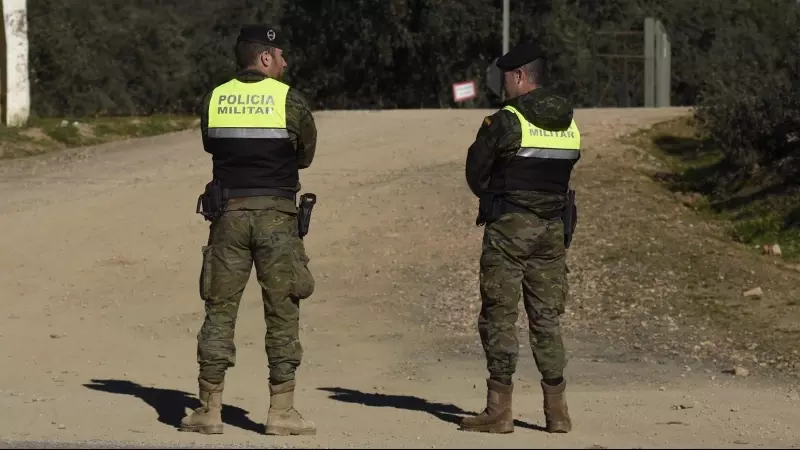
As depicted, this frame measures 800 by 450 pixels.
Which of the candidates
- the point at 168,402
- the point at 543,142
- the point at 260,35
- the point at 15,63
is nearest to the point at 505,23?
the point at 15,63

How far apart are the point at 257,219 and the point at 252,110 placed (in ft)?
1.70

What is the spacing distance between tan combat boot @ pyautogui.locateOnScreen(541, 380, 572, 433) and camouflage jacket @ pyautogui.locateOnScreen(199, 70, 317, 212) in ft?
5.02

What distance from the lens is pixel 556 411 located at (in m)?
8.27

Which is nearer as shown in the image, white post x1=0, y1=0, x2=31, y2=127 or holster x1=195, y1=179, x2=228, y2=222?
holster x1=195, y1=179, x2=228, y2=222

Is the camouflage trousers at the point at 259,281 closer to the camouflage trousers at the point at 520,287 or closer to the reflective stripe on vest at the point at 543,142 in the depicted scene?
the camouflage trousers at the point at 520,287

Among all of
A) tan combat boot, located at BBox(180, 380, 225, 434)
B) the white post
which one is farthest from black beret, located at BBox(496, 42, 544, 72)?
the white post

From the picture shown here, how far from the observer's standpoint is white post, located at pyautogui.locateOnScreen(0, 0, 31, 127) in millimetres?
22234

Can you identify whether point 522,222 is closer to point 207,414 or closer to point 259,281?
point 259,281

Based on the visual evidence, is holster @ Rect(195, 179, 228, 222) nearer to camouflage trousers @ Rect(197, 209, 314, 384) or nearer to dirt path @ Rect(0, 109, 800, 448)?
camouflage trousers @ Rect(197, 209, 314, 384)

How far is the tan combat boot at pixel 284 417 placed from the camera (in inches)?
320

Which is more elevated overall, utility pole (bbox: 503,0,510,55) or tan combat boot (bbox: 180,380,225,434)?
tan combat boot (bbox: 180,380,225,434)

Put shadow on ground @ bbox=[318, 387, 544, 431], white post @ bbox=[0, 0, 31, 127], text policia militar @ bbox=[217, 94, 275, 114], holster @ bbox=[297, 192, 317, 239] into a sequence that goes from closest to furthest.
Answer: text policia militar @ bbox=[217, 94, 275, 114] < holster @ bbox=[297, 192, 317, 239] < shadow on ground @ bbox=[318, 387, 544, 431] < white post @ bbox=[0, 0, 31, 127]

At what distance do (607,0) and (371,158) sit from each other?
25154 mm

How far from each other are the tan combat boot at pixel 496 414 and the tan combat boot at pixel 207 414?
121 cm
